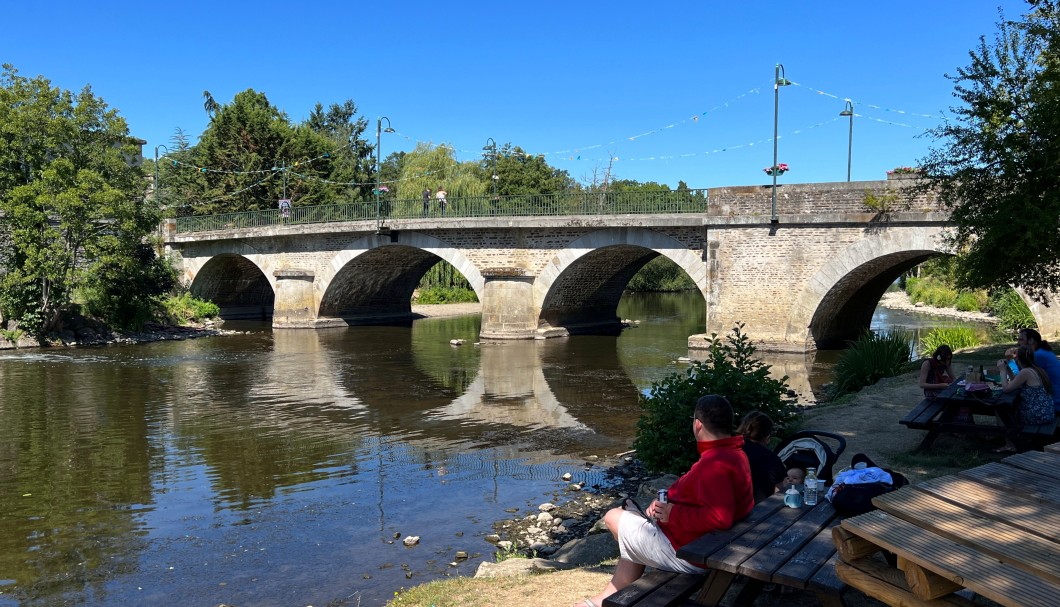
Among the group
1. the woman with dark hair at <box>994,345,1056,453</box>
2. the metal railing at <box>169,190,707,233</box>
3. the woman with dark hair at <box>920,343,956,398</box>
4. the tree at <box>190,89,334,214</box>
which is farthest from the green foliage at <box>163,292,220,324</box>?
the woman with dark hair at <box>994,345,1056,453</box>

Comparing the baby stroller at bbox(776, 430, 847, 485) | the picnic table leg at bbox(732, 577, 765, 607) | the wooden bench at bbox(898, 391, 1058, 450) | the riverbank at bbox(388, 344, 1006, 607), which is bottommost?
the riverbank at bbox(388, 344, 1006, 607)

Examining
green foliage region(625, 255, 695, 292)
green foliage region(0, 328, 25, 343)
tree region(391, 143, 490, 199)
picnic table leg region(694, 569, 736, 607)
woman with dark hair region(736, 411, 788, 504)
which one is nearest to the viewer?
picnic table leg region(694, 569, 736, 607)

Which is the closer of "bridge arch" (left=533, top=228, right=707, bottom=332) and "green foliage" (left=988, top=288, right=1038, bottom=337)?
"green foliage" (left=988, top=288, right=1038, bottom=337)

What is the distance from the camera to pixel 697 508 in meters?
3.62

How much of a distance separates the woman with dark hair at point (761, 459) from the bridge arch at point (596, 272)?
1574 centimetres

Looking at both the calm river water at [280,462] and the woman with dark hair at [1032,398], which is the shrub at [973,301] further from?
the woman with dark hair at [1032,398]

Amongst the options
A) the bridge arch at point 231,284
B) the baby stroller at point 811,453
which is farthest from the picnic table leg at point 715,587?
the bridge arch at point 231,284

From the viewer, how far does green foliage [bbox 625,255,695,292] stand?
154 feet

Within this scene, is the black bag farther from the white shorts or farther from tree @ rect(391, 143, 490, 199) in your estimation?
tree @ rect(391, 143, 490, 199)

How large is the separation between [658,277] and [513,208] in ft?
82.9

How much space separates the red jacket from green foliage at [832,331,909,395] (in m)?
10.0

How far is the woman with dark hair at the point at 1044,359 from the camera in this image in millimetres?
6977

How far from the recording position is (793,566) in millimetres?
3174

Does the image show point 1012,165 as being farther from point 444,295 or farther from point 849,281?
point 444,295
